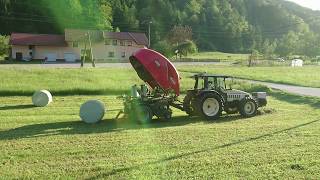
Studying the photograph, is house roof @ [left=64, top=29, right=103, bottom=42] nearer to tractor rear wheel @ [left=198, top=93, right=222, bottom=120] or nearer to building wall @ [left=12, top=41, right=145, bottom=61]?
building wall @ [left=12, top=41, right=145, bottom=61]

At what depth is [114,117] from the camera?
696 inches

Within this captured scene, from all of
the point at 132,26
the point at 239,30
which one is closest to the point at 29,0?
the point at 132,26

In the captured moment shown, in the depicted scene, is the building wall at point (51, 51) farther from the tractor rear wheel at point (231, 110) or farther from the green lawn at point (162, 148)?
the tractor rear wheel at point (231, 110)

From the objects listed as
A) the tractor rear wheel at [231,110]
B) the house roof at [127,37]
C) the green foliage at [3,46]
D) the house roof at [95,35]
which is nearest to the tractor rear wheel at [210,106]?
the tractor rear wheel at [231,110]

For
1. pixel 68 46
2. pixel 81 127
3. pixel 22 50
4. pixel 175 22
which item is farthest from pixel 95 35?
pixel 81 127

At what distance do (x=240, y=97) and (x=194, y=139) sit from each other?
5515 millimetres

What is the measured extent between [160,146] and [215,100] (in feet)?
18.6

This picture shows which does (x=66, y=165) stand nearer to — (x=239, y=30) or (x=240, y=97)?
(x=240, y=97)

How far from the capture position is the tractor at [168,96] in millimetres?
16359

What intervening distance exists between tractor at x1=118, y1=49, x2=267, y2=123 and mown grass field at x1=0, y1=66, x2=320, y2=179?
1.47 feet

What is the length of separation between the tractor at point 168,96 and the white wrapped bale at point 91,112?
3.28 feet

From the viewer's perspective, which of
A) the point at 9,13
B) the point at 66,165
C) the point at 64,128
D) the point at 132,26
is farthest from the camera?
the point at 132,26

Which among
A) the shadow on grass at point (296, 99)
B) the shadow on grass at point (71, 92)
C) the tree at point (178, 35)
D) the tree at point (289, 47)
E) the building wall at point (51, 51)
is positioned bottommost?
the shadow on grass at point (296, 99)

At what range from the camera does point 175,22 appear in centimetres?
14275
